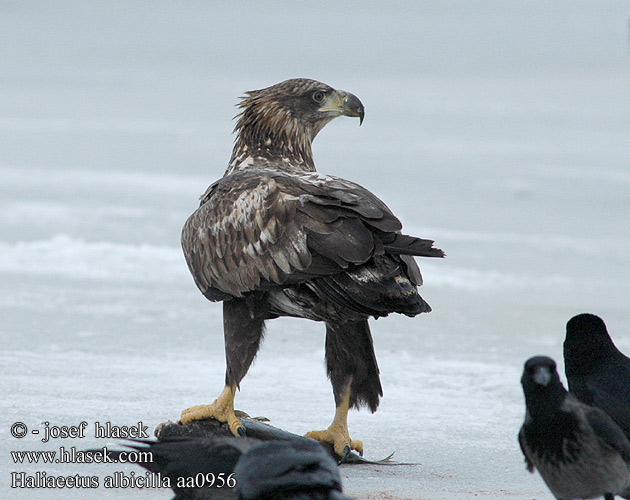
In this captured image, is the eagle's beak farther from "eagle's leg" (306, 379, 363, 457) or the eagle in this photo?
"eagle's leg" (306, 379, 363, 457)

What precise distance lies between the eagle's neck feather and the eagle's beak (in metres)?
0.17

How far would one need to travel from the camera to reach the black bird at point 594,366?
14.1 feet

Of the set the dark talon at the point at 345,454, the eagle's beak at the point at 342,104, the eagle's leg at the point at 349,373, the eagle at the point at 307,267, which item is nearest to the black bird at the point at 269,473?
the eagle at the point at 307,267

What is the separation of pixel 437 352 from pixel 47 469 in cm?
325

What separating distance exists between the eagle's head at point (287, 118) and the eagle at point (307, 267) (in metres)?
0.31

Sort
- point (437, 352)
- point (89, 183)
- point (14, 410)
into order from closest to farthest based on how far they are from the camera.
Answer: point (14, 410) → point (437, 352) → point (89, 183)

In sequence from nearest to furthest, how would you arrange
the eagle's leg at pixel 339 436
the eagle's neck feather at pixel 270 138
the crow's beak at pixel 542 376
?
the crow's beak at pixel 542 376 → the eagle's leg at pixel 339 436 → the eagle's neck feather at pixel 270 138

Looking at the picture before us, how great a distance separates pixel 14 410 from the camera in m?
5.44

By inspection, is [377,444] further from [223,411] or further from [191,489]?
[191,489]

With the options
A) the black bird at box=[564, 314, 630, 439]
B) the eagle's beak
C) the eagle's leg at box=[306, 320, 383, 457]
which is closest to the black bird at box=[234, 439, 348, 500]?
the black bird at box=[564, 314, 630, 439]

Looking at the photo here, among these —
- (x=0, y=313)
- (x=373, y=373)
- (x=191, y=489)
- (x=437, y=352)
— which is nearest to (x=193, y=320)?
(x=0, y=313)

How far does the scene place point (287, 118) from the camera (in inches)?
242

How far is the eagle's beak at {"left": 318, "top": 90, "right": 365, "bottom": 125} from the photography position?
620cm

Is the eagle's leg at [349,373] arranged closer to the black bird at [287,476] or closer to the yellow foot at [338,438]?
the yellow foot at [338,438]
